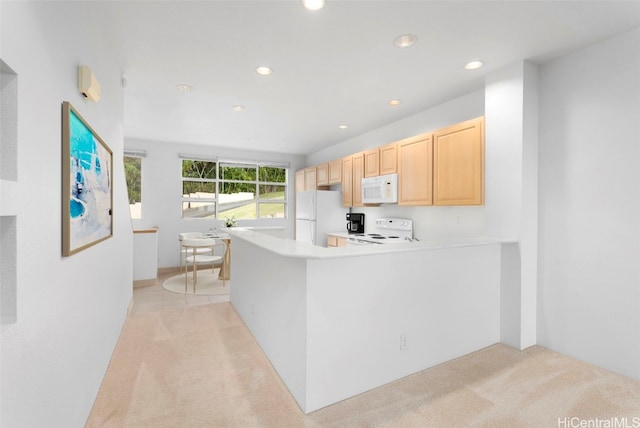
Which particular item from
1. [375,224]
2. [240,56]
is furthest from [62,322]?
[375,224]

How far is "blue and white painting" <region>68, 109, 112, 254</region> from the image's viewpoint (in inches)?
59.6

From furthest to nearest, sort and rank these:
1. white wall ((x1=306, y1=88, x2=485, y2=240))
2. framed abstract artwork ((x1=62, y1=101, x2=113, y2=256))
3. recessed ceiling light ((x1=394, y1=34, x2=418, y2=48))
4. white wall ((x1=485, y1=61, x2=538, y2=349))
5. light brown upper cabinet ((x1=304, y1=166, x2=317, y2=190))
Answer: light brown upper cabinet ((x1=304, y1=166, x2=317, y2=190)) → white wall ((x1=306, y1=88, x2=485, y2=240)) → white wall ((x1=485, y1=61, x2=538, y2=349)) → recessed ceiling light ((x1=394, y1=34, x2=418, y2=48)) → framed abstract artwork ((x1=62, y1=101, x2=113, y2=256))

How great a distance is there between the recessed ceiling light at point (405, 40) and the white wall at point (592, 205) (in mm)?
1327

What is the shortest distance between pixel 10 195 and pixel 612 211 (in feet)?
11.3

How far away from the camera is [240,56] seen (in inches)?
102

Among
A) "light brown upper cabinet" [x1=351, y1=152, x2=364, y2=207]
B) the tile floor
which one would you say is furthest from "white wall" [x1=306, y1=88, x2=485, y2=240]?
the tile floor

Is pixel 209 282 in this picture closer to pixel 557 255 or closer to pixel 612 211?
pixel 557 255

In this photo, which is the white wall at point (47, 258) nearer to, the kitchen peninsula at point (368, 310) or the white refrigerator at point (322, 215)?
the kitchen peninsula at point (368, 310)

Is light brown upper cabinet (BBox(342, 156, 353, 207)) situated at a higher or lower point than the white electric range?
higher

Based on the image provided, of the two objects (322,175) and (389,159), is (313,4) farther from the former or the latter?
(322,175)

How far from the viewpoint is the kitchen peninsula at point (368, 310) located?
184cm

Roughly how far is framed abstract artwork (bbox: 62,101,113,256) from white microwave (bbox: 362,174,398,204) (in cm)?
313
